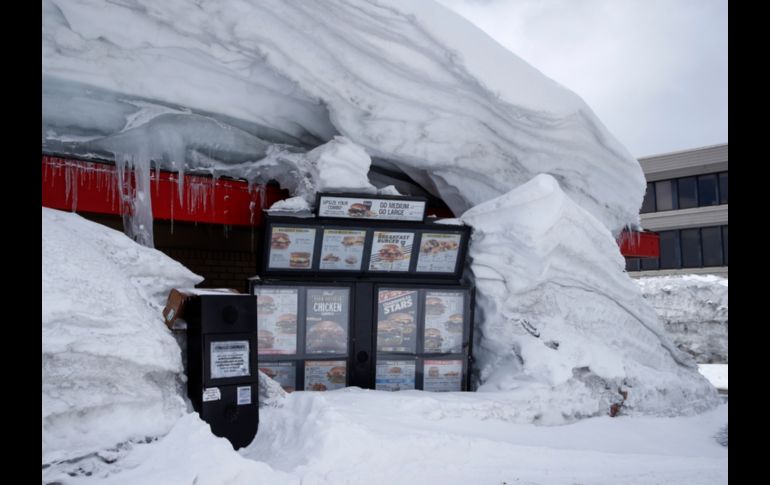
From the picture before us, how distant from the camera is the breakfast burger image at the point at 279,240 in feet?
20.5

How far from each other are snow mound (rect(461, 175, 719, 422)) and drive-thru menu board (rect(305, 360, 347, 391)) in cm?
142

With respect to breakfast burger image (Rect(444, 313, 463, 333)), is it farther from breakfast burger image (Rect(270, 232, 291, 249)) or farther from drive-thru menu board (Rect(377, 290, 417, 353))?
breakfast burger image (Rect(270, 232, 291, 249))

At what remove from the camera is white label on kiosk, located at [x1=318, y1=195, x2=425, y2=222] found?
6367 millimetres

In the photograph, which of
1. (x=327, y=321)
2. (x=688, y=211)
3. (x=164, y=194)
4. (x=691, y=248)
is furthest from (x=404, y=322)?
(x=688, y=211)

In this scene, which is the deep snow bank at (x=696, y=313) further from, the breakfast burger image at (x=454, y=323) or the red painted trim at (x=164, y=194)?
the red painted trim at (x=164, y=194)

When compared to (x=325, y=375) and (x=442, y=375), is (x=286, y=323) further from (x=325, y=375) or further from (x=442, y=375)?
(x=442, y=375)

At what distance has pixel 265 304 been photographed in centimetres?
628

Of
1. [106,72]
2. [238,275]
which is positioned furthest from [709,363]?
[106,72]

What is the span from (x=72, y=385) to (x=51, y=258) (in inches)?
36.0

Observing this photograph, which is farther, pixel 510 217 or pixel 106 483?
pixel 510 217

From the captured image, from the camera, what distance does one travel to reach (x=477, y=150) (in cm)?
802

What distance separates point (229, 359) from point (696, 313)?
716 inches

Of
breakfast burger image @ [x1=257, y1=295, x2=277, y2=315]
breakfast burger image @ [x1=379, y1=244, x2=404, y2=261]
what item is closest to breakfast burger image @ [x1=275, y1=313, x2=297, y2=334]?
breakfast burger image @ [x1=257, y1=295, x2=277, y2=315]

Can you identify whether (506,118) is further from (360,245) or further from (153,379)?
(153,379)
